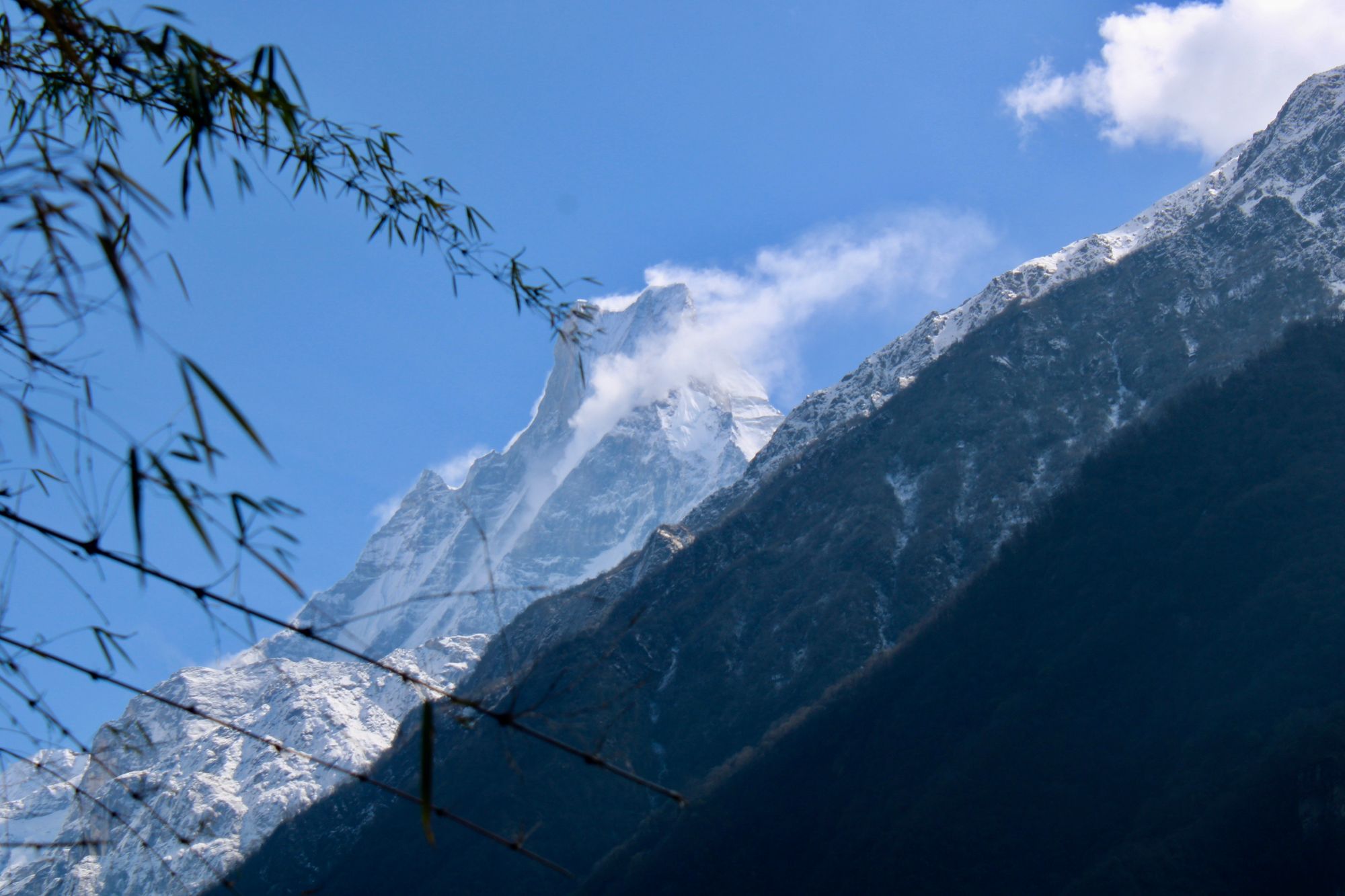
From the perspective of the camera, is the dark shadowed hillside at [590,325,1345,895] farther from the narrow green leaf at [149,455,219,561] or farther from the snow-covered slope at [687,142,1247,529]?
the narrow green leaf at [149,455,219,561]

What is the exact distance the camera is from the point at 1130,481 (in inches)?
4134

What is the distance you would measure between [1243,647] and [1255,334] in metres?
57.5

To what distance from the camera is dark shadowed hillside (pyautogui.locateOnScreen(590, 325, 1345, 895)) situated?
63.6 m

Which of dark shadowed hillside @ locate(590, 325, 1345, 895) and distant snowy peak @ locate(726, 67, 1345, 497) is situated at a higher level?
distant snowy peak @ locate(726, 67, 1345, 497)

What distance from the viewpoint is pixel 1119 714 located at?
80.3 metres

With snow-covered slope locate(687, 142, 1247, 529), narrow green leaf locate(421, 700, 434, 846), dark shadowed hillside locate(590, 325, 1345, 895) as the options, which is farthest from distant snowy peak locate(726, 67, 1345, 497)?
narrow green leaf locate(421, 700, 434, 846)

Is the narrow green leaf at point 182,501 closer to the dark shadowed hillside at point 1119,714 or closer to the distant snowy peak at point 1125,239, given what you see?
the dark shadowed hillside at point 1119,714

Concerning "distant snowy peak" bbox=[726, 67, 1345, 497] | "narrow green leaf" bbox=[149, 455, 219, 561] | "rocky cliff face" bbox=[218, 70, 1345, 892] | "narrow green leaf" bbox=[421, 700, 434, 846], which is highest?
"distant snowy peak" bbox=[726, 67, 1345, 497]

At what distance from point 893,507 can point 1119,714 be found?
5589 centimetres

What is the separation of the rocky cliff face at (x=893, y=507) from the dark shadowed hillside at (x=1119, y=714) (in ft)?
49.1

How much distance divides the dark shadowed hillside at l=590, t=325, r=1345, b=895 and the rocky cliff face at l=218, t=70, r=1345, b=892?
1497 centimetres

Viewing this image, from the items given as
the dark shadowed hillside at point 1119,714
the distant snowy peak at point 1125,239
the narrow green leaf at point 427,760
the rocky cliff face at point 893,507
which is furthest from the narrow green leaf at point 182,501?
the distant snowy peak at point 1125,239

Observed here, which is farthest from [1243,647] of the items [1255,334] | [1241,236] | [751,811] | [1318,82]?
[1318,82]

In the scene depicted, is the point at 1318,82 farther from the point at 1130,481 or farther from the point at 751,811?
the point at 751,811
